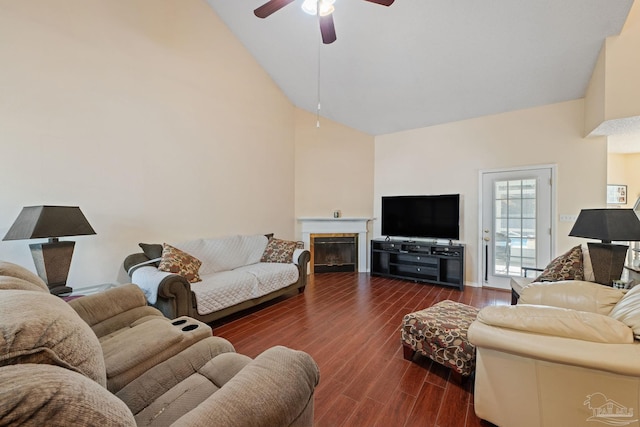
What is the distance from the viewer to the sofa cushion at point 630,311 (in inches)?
46.7

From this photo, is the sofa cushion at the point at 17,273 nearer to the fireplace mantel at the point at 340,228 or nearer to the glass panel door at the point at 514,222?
the fireplace mantel at the point at 340,228

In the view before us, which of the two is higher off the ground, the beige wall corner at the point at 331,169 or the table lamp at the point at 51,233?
the beige wall corner at the point at 331,169

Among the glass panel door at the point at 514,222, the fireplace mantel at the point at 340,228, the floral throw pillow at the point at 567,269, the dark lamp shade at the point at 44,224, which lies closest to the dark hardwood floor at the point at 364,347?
the glass panel door at the point at 514,222

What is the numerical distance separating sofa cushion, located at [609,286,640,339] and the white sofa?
9.81 ft

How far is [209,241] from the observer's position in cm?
356

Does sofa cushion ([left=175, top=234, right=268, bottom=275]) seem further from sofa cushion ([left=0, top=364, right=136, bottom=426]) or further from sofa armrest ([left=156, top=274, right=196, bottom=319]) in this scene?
sofa cushion ([left=0, top=364, right=136, bottom=426])

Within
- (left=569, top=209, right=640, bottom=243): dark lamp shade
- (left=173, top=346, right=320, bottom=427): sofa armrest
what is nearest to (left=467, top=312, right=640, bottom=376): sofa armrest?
(left=173, top=346, right=320, bottom=427): sofa armrest

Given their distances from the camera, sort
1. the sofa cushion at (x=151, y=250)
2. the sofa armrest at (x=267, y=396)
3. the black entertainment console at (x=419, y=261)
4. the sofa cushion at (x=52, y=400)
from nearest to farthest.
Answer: the sofa cushion at (x=52, y=400), the sofa armrest at (x=267, y=396), the sofa cushion at (x=151, y=250), the black entertainment console at (x=419, y=261)

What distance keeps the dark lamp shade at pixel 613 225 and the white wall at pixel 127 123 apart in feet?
13.0

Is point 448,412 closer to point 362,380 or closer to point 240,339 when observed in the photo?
point 362,380

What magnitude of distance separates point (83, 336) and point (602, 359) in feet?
6.35

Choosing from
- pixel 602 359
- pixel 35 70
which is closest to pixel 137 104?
pixel 35 70

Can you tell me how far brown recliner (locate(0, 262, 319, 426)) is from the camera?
1.57 ft

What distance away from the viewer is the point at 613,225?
2.12 m
